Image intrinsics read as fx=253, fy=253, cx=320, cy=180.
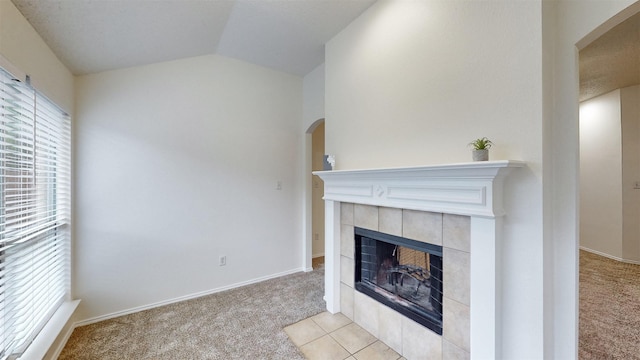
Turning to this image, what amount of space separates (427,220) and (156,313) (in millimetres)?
2725

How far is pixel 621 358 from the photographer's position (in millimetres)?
1824

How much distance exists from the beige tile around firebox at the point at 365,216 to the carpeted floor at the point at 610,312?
1.75 metres

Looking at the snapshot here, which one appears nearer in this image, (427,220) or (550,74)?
(550,74)

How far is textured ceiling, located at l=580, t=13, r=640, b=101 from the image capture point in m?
2.29

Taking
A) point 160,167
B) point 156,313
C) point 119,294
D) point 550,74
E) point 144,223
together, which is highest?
point 550,74

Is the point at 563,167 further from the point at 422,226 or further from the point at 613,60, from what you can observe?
the point at 613,60

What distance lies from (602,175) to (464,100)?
4.47 m

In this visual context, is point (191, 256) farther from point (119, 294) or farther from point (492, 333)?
point (492, 333)

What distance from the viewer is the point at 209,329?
2.26m

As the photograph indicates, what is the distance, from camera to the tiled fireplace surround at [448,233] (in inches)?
54.5

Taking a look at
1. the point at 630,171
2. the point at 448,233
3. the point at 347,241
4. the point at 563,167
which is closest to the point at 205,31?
the point at 347,241

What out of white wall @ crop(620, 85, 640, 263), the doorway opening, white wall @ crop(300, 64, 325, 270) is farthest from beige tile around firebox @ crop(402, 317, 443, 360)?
white wall @ crop(620, 85, 640, 263)

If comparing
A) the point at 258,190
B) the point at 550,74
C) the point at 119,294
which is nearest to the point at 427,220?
the point at 550,74

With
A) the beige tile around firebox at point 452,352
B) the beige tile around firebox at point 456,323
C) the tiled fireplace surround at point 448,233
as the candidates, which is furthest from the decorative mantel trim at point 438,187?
the beige tile around firebox at point 452,352
